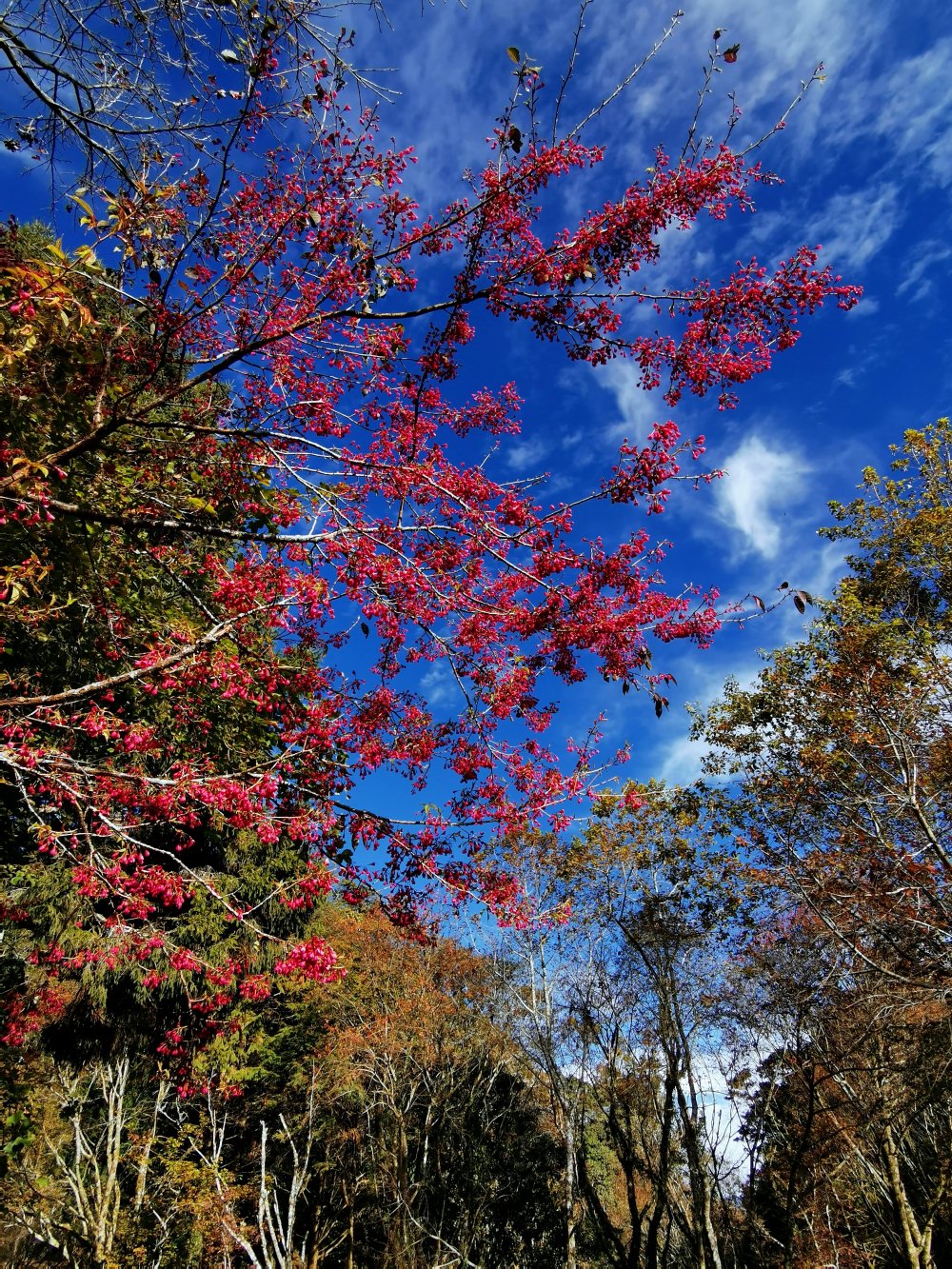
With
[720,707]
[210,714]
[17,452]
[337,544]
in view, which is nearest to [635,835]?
[720,707]

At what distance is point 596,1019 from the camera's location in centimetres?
1396

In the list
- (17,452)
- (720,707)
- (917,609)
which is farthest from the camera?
(720,707)

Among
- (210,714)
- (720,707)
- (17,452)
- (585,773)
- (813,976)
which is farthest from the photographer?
(720,707)

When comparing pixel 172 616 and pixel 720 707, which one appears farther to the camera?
pixel 720 707

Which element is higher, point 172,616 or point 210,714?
point 172,616

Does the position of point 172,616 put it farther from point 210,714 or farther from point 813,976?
point 813,976

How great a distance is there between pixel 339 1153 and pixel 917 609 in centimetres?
1893

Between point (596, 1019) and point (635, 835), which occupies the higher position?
point (635, 835)

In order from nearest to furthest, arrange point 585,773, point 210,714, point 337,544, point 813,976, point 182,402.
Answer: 1. point 337,544
2. point 182,402
3. point 585,773
4. point 210,714
5. point 813,976

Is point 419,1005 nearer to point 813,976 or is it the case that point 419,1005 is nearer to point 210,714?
point 813,976

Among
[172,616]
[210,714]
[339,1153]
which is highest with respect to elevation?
[172,616]

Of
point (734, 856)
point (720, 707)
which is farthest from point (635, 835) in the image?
point (720, 707)

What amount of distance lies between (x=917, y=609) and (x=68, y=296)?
42.3 ft

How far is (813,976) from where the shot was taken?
12273 mm
